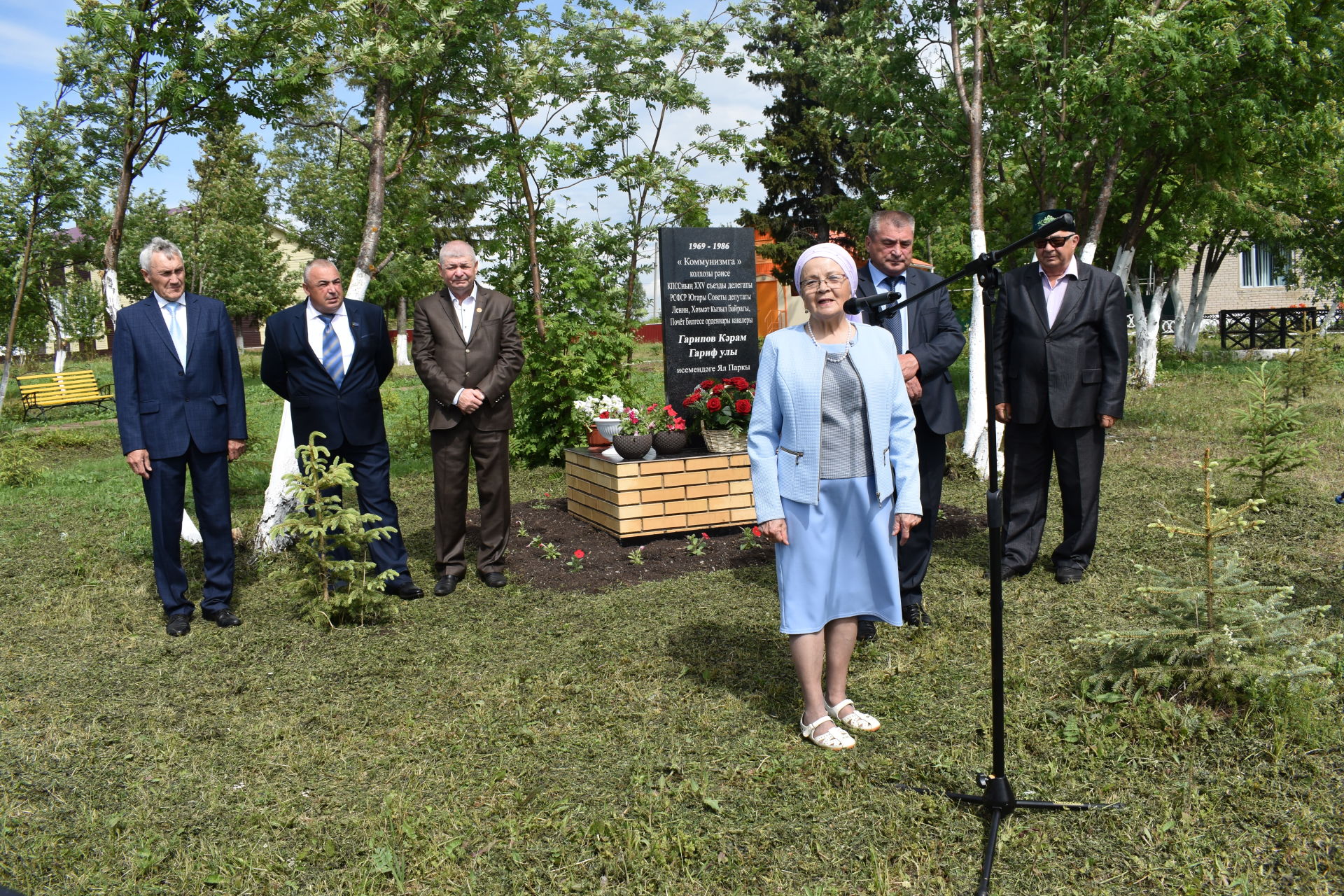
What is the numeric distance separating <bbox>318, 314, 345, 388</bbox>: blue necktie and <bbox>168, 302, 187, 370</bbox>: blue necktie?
754 millimetres

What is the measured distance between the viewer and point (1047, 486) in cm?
576

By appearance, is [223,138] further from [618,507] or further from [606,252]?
[618,507]

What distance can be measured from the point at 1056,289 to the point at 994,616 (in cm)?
324

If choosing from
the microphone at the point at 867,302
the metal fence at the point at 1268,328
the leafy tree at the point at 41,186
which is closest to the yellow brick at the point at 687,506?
the microphone at the point at 867,302

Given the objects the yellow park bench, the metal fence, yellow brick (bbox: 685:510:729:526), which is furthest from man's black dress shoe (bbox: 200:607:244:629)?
the metal fence

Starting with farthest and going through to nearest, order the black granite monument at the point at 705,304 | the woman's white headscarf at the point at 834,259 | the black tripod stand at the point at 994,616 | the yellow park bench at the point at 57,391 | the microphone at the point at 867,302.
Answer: the yellow park bench at the point at 57,391
the black granite monument at the point at 705,304
the woman's white headscarf at the point at 834,259
the microphone at the point at 867,302
the black tripod stand at the point at 994,616

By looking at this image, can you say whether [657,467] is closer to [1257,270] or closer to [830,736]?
[830,736]

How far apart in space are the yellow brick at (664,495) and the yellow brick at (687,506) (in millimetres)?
36

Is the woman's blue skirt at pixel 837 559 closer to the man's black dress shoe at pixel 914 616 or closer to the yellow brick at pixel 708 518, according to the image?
the man's black dress shoe at pixel 914 616

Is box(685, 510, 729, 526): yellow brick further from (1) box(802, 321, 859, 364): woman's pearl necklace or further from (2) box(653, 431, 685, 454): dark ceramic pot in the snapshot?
(1) box(802, 321, 859, 364): woman's pearl necklace

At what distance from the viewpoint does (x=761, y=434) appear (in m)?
3.62

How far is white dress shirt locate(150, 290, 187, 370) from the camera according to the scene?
550 centimetres

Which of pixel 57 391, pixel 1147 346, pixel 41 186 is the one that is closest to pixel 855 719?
pixel 41 186

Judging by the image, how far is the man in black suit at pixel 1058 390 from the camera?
5.54 metres
